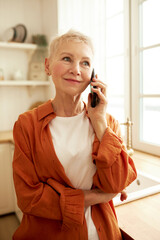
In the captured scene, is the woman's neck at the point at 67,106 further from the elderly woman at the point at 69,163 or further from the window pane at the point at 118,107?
the window pane at the point at 118,107

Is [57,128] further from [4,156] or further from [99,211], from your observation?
[4,156]

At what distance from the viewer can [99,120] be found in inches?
35.4

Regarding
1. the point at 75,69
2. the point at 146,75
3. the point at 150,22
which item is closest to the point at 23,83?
the point at 146,75

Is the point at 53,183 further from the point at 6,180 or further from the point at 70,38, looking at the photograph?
the point at 6,180

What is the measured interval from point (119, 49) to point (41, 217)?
2016 millimetres

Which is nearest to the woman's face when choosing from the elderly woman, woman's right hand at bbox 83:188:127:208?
the elderly woman

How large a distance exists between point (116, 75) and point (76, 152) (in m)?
1.82

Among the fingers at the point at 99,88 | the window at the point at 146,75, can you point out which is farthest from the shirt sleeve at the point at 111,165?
the window at the point at 146,75

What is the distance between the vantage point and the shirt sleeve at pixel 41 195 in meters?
0.81

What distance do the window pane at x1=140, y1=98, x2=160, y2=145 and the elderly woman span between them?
124cm

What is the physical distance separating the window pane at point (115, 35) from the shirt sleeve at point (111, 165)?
179 cm

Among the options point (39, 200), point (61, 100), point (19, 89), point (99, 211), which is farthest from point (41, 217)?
point (19, 89)

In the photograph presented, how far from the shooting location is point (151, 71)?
205cm

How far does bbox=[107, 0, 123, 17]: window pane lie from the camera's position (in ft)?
7.92
